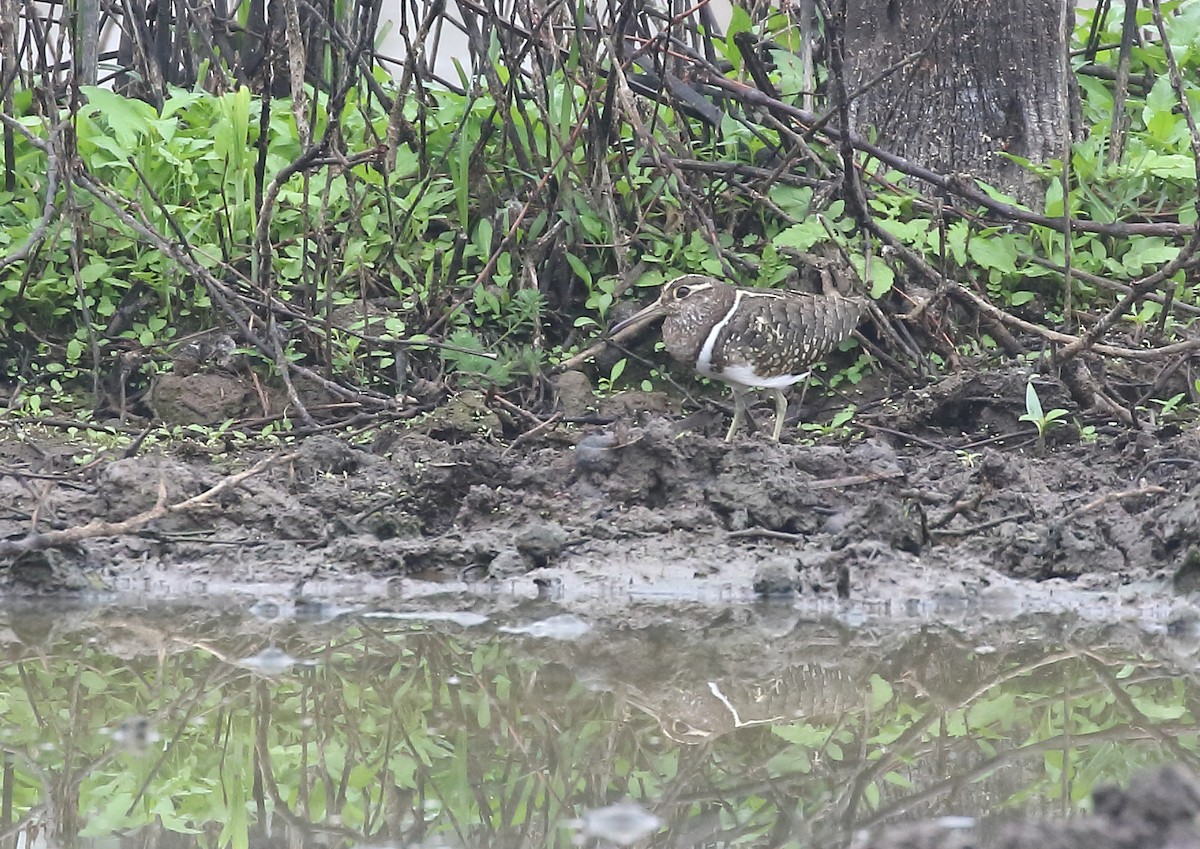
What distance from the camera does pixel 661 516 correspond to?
191 inches

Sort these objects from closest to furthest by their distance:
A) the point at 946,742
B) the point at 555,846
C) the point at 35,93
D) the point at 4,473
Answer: the point at 555,846 < the point at 946,742 < the point at 4,473 < the point at 35,93

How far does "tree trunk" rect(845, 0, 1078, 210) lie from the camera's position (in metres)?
6.45

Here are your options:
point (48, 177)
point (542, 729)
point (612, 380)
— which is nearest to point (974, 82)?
point (612, 380)

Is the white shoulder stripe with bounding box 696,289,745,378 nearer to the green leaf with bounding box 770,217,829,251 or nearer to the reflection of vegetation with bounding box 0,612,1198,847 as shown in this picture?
the green leaf with bounding box 770,217,829,251

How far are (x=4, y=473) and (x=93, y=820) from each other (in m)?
2.28

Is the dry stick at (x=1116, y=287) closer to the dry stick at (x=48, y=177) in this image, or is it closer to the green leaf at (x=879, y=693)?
the green leaf at (x=879, y=693)

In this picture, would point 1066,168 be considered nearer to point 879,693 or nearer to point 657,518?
point 657,518

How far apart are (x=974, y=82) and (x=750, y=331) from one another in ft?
5.81

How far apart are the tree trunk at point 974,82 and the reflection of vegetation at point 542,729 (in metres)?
3.08

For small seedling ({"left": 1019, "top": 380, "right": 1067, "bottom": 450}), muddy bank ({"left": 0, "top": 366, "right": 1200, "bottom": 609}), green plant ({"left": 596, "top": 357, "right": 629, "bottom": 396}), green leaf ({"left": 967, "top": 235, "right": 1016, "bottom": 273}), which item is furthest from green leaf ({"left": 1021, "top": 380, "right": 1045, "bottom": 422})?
green plant ({"left": 596, "top": 357, "right": 629, "bottom": 396})

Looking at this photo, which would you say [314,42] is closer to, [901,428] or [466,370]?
[466,370]

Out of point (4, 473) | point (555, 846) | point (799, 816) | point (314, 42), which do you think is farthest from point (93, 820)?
point (314, 42)

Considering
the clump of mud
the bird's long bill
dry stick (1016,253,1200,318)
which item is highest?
dry stick (1016,253,1200,318)

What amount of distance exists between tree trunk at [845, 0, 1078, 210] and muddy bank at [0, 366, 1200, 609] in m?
1.56
